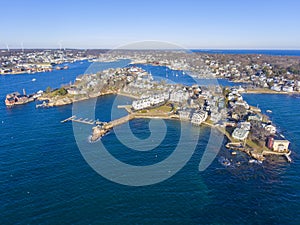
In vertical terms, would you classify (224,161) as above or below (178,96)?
below

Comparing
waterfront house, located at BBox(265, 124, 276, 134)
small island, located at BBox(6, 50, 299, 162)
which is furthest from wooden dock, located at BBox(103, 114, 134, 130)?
waterfront house, located at BBox(265, 124, 276, 134)

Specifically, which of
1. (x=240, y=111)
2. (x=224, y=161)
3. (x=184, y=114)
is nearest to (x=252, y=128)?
(x=240, y=111)

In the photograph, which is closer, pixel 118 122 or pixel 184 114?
pixel 118 122

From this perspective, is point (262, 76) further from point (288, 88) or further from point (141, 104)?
point (141, 104)

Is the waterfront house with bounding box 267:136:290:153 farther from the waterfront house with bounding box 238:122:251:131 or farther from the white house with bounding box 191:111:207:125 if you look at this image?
the white house with bounding box 191:111:207:125

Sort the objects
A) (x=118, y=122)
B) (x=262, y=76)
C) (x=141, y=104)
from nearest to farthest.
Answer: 1. (x=118, y=122)
2. (x=141, y=104)
3. (x=262, y=76)

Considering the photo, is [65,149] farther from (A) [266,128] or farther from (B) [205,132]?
(A) [266,128]

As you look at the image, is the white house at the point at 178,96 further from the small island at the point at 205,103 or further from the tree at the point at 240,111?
the tree at the point at 240,111

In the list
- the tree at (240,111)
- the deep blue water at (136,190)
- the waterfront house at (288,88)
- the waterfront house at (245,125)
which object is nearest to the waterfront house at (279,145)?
the deep blue water at (136,190)

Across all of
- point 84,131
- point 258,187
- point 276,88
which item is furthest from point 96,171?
point 276,88
